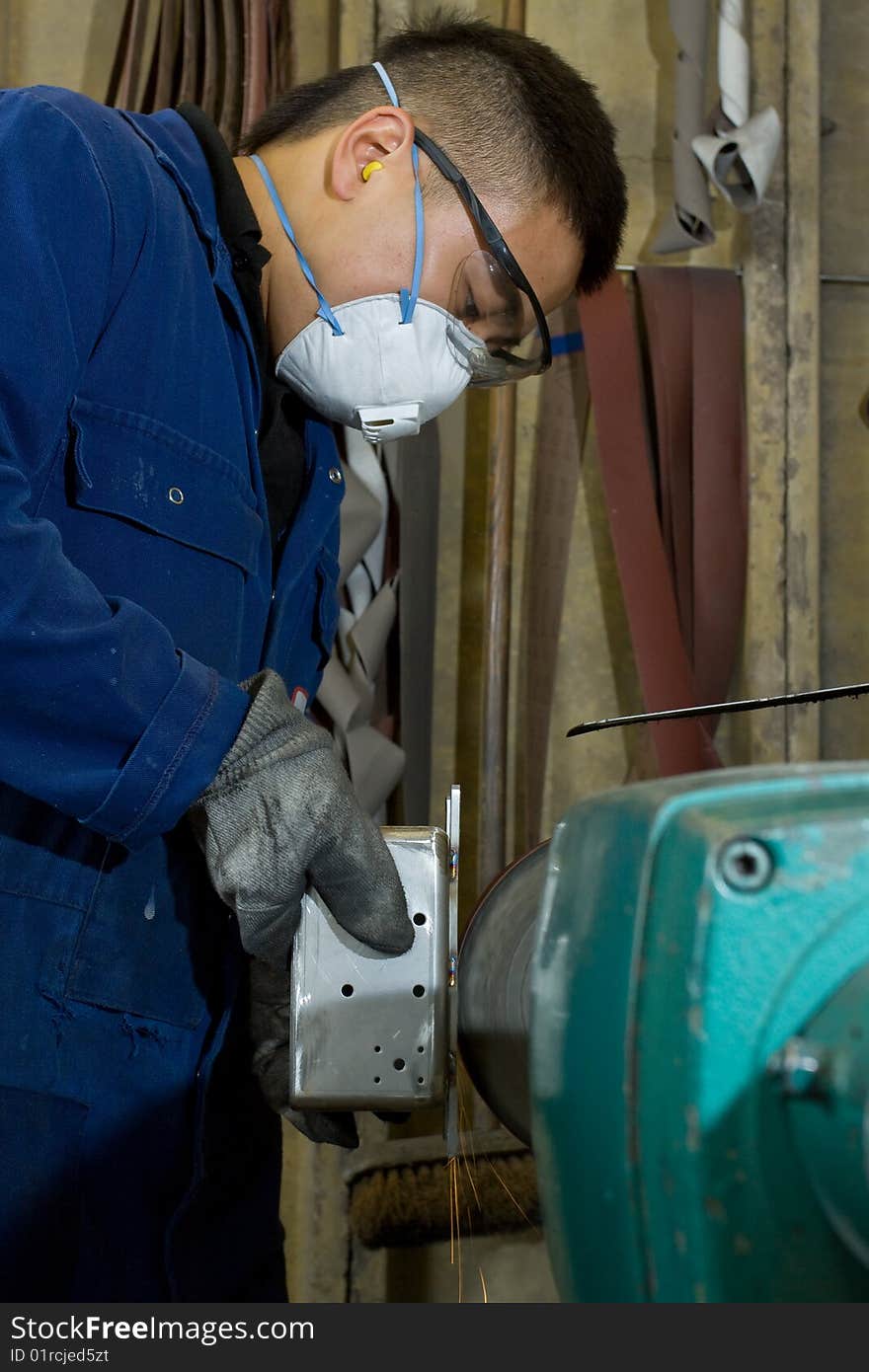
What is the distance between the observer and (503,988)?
1.00 metres

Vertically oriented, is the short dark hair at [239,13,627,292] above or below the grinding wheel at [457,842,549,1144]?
above

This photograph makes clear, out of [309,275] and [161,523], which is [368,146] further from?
[161,523]

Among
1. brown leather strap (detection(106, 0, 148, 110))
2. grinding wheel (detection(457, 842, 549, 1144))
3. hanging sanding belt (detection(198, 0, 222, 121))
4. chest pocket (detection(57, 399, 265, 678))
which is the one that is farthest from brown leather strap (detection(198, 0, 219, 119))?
grinding wheel (detection(457, 842, 549, 1144))

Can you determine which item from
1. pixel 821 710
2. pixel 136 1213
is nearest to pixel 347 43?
pixel 821 710

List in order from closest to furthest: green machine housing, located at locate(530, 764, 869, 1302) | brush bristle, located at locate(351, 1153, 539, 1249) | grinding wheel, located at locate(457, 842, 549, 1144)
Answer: green machine housing, located at locate(530, 764, 869, 1302) → grinding wheel, located at locate(457, 842, 549, 1144) → brush bristle, located at locate(351, 1153, 539, 1249)

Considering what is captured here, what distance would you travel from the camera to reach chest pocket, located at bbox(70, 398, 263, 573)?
45.4 inches

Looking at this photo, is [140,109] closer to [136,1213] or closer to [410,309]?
[410,309]

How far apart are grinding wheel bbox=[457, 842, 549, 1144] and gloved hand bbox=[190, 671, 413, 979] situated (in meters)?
0.06

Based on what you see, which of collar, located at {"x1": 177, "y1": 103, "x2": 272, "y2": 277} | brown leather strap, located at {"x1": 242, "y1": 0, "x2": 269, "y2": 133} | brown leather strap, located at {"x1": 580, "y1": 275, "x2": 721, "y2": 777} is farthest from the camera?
brown leather strap, located at {"x1": 242, "y1": 0, "x2": 269, "y2": 133}

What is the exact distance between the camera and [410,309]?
54.1 inches

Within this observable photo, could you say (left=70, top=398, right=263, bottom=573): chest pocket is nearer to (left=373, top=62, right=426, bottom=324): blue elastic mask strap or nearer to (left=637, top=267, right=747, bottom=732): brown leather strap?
(left=373, top=62, right=426, bottom=324): blue elastic mask strap

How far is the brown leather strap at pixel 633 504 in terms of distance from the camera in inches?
83.9

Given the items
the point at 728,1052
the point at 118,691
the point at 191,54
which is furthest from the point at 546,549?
the point at 728,1052

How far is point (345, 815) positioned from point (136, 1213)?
1.47ft
